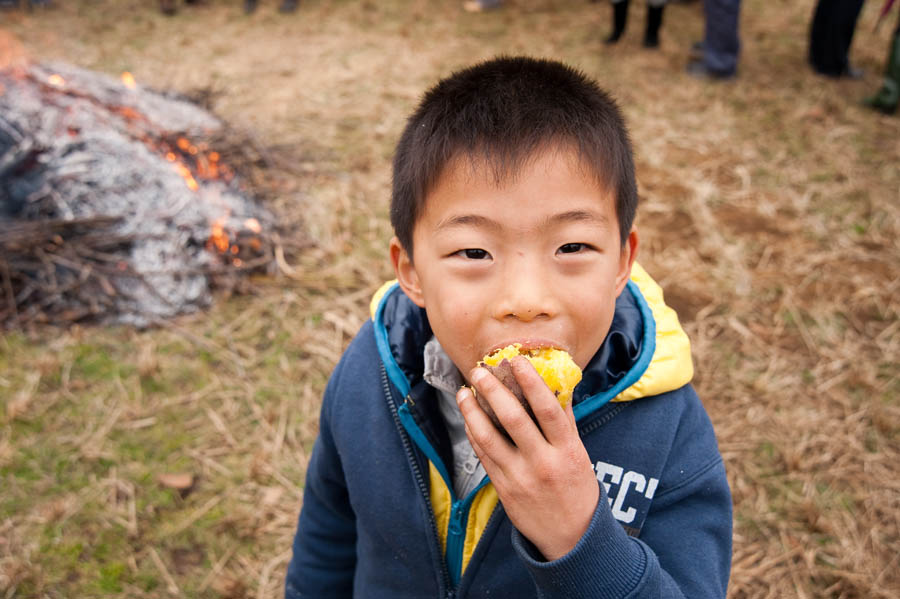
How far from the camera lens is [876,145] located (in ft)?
19.3

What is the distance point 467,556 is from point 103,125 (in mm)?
5004

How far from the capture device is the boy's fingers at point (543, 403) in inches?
43.8

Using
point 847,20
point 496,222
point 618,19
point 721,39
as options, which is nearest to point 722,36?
point 721,39

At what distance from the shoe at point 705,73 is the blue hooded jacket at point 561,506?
645 cm

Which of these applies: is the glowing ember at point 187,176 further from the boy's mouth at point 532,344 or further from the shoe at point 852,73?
the shoe at point 852,73

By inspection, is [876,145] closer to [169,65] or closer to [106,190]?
[106,190]

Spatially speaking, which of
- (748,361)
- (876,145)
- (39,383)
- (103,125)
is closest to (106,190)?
(103,125)

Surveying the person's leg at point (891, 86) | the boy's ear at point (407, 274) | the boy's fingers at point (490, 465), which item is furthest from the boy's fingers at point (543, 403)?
the person's leg at point (891, 86)

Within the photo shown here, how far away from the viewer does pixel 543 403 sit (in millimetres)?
1136

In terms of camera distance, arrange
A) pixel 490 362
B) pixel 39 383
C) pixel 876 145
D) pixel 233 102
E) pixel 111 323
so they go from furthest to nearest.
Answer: pixel 233 102
pixel 876 145
pixel 111 323
pixel 39 383
pixel 490 362

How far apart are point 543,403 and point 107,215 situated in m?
4.41

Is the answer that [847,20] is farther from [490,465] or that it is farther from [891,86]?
[490,465]

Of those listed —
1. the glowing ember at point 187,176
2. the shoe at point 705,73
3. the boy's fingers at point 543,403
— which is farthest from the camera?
the shoe at point 705,73

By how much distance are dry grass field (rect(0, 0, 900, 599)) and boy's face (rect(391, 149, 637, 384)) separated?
2.07 meters
